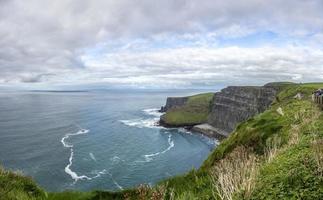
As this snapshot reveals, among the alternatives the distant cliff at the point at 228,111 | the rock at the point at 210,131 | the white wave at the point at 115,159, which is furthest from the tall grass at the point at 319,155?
the rock at the point at 210,131

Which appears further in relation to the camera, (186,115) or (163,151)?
(186,115)

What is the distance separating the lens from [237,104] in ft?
545

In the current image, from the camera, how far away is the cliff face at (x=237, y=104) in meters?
148

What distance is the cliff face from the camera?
14812 centimetres

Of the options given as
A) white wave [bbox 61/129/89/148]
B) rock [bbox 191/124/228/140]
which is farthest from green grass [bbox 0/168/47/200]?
rock [bbox 191/124/228/140]

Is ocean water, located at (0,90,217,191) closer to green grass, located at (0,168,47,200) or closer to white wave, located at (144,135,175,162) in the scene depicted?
white wave, located at (144,135,175,162)

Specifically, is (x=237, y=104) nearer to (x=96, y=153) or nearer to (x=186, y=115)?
(x=186, y=115)

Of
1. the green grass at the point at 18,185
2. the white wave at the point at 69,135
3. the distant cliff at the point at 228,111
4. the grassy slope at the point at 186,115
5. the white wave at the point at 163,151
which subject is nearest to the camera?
the green grass at the point at 18,185

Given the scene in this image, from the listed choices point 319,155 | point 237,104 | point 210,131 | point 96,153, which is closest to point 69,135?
point 96,153

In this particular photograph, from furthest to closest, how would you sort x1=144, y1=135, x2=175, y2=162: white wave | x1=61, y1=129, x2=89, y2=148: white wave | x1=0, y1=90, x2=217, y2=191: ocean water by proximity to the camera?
x1=61, y1=129, x2=89, y2=148: white wave
x1=144, y1=135, x2=175, y2=162: white wave
x1=0, y1=90, x2=217, y2=191: ocean water

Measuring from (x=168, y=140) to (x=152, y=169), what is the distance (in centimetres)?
4375

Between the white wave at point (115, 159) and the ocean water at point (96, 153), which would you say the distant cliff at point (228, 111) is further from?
the white wave at point (115, 159)

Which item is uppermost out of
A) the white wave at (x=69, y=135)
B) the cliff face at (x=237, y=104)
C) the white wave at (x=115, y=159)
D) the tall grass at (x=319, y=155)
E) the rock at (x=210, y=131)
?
the tall grass at (x=319, y=155)

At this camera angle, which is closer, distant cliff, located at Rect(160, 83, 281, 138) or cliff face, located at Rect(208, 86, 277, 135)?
cliff face, located at Rect(208, 86, 277, 135)
